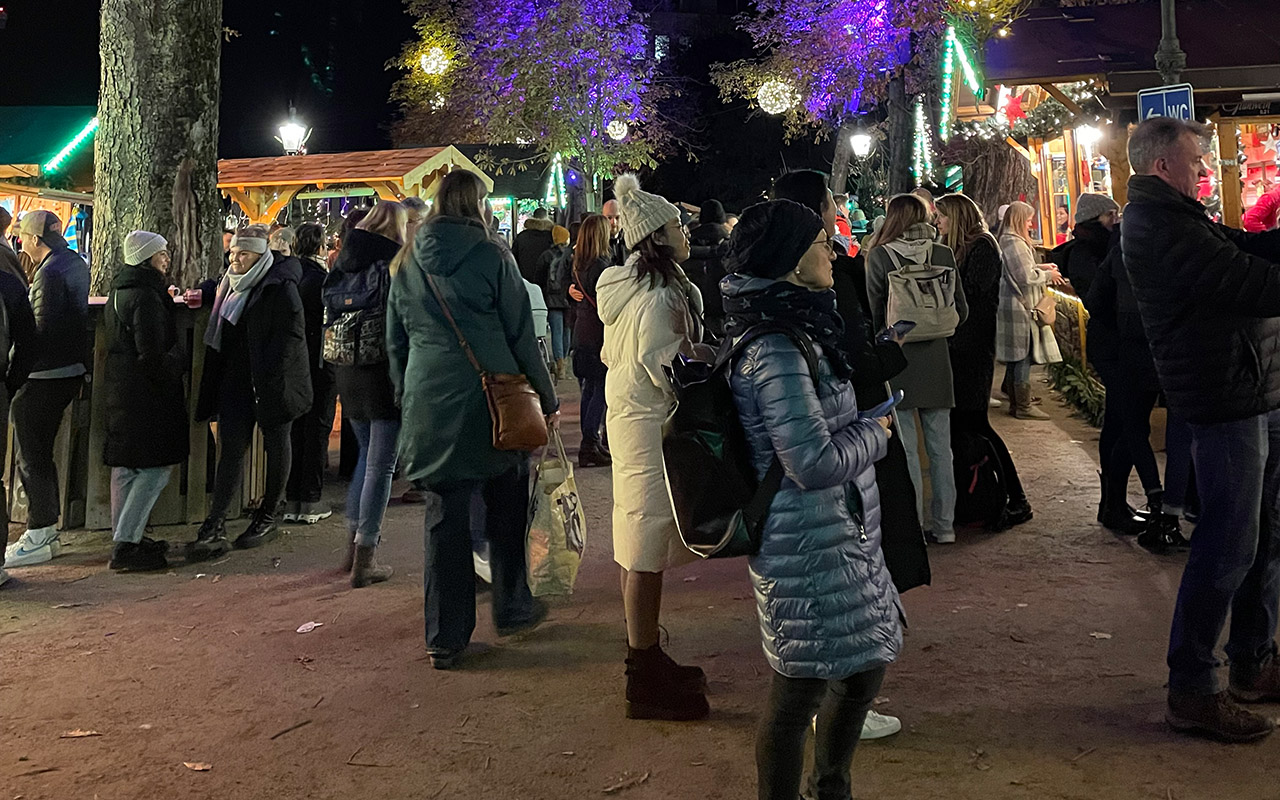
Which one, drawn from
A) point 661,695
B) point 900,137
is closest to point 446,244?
point 661,695

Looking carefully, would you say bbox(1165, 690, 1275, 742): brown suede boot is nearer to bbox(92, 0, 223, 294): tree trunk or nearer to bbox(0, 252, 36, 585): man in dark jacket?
bbox(0, 252, 36, 585): man in dark jacket

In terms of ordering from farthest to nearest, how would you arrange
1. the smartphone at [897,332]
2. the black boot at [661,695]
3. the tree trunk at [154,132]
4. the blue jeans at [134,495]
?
the tree trunk at [154,132] → the blue jeans at [134,495] → the black boot at [661,695] → the smartphone at [897,332]

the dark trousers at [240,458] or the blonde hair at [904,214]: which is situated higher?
the blonde hair at [904,214]

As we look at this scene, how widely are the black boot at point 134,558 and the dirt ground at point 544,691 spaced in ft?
0.45

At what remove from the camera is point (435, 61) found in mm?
31953

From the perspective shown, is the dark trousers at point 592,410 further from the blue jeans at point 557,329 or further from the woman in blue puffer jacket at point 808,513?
the woman in blue puffer jacket at point 808,513

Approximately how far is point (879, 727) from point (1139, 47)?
10783mm

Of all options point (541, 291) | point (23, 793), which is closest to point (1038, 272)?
point (541, 291)

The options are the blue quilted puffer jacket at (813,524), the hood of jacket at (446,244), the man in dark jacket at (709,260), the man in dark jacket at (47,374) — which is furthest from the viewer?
the man in dark jacket at (709,260)

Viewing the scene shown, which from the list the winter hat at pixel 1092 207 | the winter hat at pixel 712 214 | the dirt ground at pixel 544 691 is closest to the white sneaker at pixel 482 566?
the dirt ground at pixel 544 691

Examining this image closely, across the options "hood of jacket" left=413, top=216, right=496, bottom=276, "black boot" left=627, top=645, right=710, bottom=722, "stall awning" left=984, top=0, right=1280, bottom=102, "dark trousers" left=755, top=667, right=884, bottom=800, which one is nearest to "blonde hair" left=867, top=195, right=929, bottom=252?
"hood of jacket" left=413, top=216, right=496, bottom=276

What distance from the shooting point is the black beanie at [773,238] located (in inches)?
117

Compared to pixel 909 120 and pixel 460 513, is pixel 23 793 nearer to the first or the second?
pixel 460 513

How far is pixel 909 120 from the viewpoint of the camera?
77.4ft
